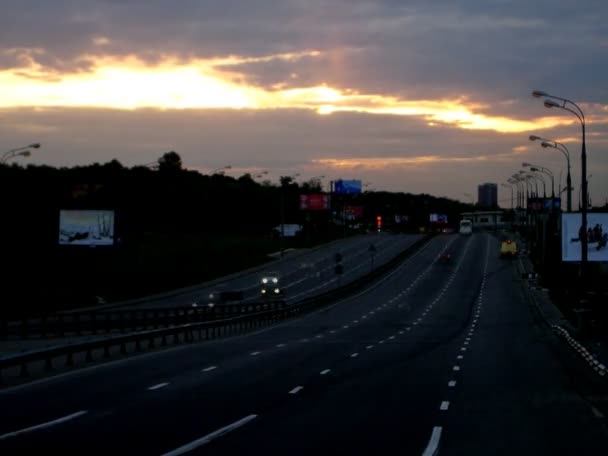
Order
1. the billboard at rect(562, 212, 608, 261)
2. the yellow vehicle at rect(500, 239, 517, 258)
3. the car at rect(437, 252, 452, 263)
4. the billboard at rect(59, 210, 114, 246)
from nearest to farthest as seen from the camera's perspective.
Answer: the billboard at rect(562, 212, 608, 261), the billboard at rect(59, 210, 114, 246), the car at rect(437, 252, 452, 263), the yellow vehicle at rect(500, 239, 517, 258)

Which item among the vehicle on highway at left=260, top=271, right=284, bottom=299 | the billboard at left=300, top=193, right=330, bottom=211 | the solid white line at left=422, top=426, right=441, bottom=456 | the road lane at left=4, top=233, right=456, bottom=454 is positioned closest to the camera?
the solid white line at left=422, top=426, right=441, bottom=456

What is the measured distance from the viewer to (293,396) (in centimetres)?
2230

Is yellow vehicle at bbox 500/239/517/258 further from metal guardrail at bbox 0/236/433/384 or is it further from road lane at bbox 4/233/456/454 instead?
road lane at bbox 4/233/456/454

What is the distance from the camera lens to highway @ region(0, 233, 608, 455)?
15469 mm

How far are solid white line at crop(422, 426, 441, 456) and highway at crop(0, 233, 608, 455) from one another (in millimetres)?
34

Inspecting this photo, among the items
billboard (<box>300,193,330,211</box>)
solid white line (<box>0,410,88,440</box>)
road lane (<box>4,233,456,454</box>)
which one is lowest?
road lane (<box>4,233,456,454</box>)

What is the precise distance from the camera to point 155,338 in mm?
42125

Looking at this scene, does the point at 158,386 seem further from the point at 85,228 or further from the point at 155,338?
the point at 85,228

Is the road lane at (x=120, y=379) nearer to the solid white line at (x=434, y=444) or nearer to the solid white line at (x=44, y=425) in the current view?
the solid white line at (x=44, y=425)

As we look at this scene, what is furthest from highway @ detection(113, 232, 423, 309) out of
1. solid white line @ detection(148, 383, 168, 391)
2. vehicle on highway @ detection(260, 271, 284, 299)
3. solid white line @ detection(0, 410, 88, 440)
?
solid white line @ detection(0, 410, 88, 440)

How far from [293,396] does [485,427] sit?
19.0 ft

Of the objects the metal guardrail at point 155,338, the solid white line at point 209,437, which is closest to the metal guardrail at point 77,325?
the metal guardrail at point 155,338

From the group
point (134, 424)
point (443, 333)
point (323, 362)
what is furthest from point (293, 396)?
point (443, 333)

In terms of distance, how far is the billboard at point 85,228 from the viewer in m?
76.6
